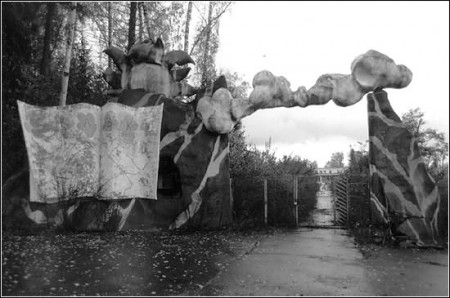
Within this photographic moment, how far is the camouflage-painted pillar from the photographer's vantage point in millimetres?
8984

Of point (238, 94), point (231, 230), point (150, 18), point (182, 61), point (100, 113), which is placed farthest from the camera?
point (238, 94)

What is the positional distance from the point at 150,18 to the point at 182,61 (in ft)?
28.5

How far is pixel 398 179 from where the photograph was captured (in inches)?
368

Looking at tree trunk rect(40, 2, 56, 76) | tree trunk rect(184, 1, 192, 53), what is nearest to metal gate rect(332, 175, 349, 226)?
tree trunk rect(40, 2, 56, 76)

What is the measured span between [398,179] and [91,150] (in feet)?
21.4

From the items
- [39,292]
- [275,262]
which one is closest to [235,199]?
[275,262]

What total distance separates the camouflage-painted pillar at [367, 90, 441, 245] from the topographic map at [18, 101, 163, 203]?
15.8 feet

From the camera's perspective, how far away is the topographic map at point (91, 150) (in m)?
9.63

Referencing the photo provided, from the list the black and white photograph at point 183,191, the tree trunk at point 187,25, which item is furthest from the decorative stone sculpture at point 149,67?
the tree trunk at point 187,25

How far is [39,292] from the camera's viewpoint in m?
5.22

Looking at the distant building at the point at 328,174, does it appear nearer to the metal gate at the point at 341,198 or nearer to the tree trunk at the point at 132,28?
the metal gate at the point at 341,198

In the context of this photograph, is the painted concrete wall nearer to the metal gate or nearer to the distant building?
the metal gate

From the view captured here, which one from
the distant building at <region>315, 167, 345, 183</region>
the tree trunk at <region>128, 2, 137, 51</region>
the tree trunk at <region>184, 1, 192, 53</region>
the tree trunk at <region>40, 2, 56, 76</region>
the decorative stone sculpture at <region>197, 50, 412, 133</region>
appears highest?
the tree trunk at <region>184, 1, 192, 53</region>

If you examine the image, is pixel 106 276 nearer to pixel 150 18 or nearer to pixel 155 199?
pixel 155 199
